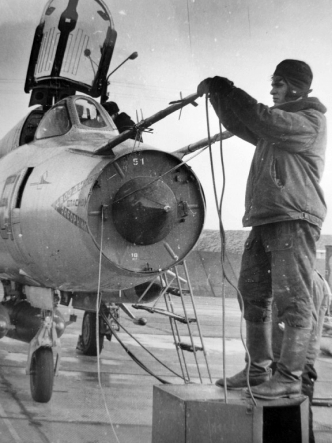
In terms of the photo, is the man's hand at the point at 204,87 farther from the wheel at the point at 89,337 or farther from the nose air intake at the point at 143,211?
the wheel at the point at 89,337

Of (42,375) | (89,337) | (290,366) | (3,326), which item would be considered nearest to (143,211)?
(290,366)

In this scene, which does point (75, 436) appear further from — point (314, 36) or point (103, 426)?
point (314, 36)

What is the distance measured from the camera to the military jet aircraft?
3.57 metres

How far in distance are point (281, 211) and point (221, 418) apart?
962mm

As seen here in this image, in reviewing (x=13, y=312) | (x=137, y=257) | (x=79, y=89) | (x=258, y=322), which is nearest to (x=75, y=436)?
(x=137, y=257)

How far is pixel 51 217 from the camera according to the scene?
Result: 13.2 ft

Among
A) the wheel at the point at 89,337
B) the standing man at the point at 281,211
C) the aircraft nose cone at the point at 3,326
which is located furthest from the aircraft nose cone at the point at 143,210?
the wheel at the point at 89,337

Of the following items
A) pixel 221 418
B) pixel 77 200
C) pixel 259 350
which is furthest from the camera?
pixel 77 200

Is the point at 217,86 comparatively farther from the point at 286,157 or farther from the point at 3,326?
the point at 3,326

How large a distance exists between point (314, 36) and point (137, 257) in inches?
67.5

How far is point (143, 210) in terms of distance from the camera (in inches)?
136

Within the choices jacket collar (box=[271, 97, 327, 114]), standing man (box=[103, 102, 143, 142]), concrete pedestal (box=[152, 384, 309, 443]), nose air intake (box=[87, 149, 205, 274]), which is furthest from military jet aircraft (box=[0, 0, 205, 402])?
concrete pedestal (box=[152, 384, 309, 443])

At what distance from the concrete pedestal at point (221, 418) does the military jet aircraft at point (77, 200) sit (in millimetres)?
766

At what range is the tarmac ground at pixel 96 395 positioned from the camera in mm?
3555
